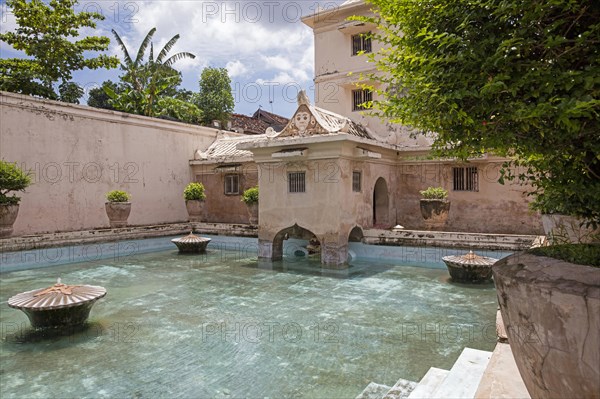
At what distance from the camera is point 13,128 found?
41.0 ft

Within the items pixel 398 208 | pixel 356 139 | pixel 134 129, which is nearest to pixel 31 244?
pixel 134 129

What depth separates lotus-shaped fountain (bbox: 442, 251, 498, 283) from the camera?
7664 mm

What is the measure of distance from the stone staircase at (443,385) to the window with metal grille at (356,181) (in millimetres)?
6618

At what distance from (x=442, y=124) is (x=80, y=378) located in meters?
4.23

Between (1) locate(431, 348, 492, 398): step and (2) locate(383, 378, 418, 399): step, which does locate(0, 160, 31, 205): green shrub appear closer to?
(2) locate(383, 378, 418, 399): step

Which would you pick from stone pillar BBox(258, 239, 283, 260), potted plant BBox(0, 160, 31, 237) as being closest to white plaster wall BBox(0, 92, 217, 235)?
potted plant BBox(0, 160, 31, 237)

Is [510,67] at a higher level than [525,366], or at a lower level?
higher

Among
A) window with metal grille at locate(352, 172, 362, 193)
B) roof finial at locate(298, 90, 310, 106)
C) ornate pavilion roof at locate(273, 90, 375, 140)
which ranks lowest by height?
window with metal grille at locate(352, 172, 362, 193)

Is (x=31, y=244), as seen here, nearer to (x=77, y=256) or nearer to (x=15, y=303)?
(x=77, y=256)

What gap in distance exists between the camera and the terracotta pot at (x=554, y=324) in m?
1.65

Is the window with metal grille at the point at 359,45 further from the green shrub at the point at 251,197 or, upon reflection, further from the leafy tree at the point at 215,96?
the leafy tree at the point at 215,96

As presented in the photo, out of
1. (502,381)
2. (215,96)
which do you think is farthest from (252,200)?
(215,96)

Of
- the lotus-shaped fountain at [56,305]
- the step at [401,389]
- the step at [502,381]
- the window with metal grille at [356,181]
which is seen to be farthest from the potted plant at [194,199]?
the step at [502,381]

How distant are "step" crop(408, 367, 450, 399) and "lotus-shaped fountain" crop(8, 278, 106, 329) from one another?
14.6ft
